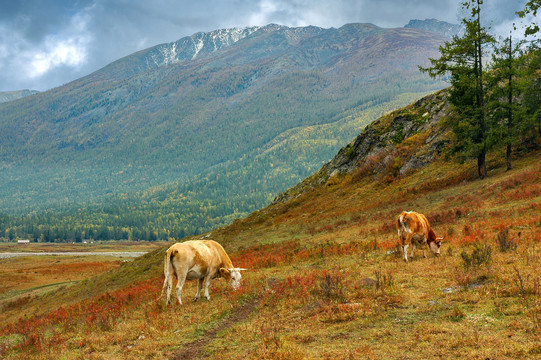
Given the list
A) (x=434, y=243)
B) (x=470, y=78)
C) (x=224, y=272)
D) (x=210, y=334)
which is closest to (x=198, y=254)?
(x=224, y=272)

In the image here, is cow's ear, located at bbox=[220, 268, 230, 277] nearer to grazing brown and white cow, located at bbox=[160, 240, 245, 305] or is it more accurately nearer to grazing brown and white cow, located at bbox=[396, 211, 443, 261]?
grazing brown and white cow, located at bbox=[160, 240, 245, 305]

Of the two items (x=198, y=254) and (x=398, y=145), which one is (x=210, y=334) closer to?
(x=198, y=254)

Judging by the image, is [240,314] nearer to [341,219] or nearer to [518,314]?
[518,314]

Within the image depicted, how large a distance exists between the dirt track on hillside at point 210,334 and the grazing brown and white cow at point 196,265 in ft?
8.85

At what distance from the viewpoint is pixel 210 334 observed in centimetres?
1141

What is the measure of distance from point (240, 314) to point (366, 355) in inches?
235

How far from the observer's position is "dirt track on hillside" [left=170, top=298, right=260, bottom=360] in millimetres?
9815

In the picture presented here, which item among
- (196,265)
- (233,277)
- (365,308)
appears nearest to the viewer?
(365,308)

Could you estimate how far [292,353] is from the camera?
8.20 m

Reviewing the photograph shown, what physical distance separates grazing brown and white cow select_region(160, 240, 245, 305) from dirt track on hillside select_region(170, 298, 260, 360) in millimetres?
2697

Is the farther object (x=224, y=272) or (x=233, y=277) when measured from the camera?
(x=224, y=272)

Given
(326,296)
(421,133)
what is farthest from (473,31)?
(326,296)

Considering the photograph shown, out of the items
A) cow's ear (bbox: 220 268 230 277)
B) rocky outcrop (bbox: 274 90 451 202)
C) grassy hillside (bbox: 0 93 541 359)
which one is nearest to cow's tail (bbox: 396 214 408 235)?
grassy hillside (bbox: 0 93 541 359)

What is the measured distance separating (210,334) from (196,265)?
14.7ft
